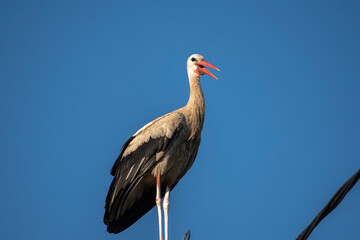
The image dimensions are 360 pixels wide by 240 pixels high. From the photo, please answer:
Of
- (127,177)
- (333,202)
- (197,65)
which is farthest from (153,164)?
(333,202)

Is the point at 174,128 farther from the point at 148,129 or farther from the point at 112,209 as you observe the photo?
the point at 112,209

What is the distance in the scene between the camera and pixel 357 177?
322cm

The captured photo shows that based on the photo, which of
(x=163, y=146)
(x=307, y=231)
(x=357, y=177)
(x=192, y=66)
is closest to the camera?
(x=357, y=177)

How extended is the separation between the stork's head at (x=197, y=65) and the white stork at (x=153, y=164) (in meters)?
0.64

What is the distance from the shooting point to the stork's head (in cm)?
851

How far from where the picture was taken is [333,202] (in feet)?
11.0

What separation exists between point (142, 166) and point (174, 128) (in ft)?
2.25

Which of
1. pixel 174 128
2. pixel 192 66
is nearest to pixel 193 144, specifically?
pixel 174 128

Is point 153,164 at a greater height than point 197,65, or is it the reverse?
point 197,65

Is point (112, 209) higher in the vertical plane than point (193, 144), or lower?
lower

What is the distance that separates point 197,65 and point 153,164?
81.2 inches

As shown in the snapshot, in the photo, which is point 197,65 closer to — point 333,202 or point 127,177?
point 127,177

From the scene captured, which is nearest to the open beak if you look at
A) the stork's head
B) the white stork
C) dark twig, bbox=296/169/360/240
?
the stork's head

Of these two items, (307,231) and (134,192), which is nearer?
(307,231)
